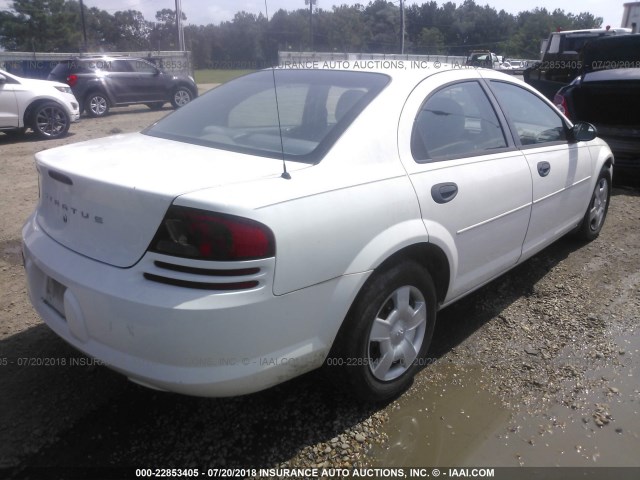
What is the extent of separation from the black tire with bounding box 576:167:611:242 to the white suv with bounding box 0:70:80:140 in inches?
387

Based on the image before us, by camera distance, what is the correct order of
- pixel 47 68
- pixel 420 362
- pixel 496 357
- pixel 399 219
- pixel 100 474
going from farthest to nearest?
pixel 47 68 → pixel 496 357 → pixel 420 362 → pixel 399 219 → pixel 100 474

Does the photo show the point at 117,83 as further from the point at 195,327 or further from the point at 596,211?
the point at 195,327

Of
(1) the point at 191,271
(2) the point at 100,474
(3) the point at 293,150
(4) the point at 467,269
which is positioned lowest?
(2) the point at 100,474

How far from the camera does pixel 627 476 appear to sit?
88.7 inches

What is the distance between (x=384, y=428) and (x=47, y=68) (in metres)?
22.3

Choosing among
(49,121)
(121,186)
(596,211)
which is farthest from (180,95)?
(121,186)

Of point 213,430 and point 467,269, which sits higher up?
point 467,269

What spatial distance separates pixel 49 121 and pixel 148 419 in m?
9.74

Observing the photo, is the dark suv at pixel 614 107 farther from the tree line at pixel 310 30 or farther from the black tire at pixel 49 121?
the black tire at pixel 49 121

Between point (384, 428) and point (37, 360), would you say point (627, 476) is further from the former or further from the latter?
point (37, 360)

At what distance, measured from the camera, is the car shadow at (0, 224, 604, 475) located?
7.58 ft

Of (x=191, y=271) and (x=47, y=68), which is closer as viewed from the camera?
(x=191, y=271)

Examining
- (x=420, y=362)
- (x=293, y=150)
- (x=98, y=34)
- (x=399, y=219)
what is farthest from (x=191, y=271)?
(x=98, y=34)

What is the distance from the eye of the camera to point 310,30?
5.98 meters
